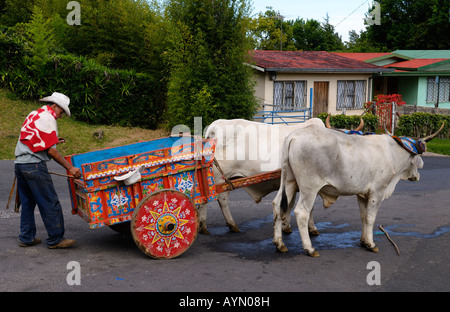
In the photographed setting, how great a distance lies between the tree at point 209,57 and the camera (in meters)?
16.2

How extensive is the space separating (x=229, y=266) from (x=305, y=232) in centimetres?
112

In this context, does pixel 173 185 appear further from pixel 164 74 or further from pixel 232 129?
pixel 164 74

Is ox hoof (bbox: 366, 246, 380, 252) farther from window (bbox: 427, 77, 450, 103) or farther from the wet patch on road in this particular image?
window (bbox: 427, 77, 450, 103)

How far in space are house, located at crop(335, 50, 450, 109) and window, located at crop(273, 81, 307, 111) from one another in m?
6.97

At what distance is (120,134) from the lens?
1756 cm

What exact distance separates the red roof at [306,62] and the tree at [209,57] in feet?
12.4

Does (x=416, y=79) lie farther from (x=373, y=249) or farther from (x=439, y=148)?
(x=373, y=249)

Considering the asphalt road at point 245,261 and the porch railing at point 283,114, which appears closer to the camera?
the asphalt road at point 245,261

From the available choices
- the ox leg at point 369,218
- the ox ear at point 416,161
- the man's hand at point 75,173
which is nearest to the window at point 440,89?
the ox ear at point 416,161

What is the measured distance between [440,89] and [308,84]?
1067cm

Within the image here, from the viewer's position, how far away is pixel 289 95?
22281mm

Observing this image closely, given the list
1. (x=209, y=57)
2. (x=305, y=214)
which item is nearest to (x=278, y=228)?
(x=305, y=214)

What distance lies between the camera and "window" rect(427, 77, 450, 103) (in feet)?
94.8

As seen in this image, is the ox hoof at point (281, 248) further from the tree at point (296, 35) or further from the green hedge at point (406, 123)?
the tree at point (296, 35)
